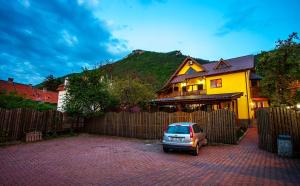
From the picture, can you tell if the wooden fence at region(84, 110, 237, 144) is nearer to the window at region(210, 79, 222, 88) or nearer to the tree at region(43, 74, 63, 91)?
the window at region(210, 79, 222, 88)

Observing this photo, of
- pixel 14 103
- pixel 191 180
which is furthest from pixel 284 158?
pixel 14 103

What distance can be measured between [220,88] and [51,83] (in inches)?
2212

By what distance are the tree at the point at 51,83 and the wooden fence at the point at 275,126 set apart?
Result: 63231 mm

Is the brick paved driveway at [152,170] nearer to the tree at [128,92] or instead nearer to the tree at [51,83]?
the tree at [128,92]

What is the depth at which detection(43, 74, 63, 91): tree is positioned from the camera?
203 feet

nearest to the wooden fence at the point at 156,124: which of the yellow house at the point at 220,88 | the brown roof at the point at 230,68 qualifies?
the yellow house at the point at 220,88

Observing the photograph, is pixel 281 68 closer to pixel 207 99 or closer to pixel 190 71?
pixel 207 99

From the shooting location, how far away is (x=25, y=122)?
50.1 ft

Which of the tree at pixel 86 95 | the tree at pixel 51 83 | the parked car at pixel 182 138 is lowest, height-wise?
the parked car at pixel 182 138

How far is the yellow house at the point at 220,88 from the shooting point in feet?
78.0

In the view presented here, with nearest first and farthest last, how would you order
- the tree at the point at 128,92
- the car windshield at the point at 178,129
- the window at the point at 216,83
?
the car windshield at the point at 178,129, the tree at the point at 128,92, the window at the point at 216,83

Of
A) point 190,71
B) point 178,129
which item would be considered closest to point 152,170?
point 178,129

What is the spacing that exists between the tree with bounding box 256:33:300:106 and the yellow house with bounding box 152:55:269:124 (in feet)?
13.0

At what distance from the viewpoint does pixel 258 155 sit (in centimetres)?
948
